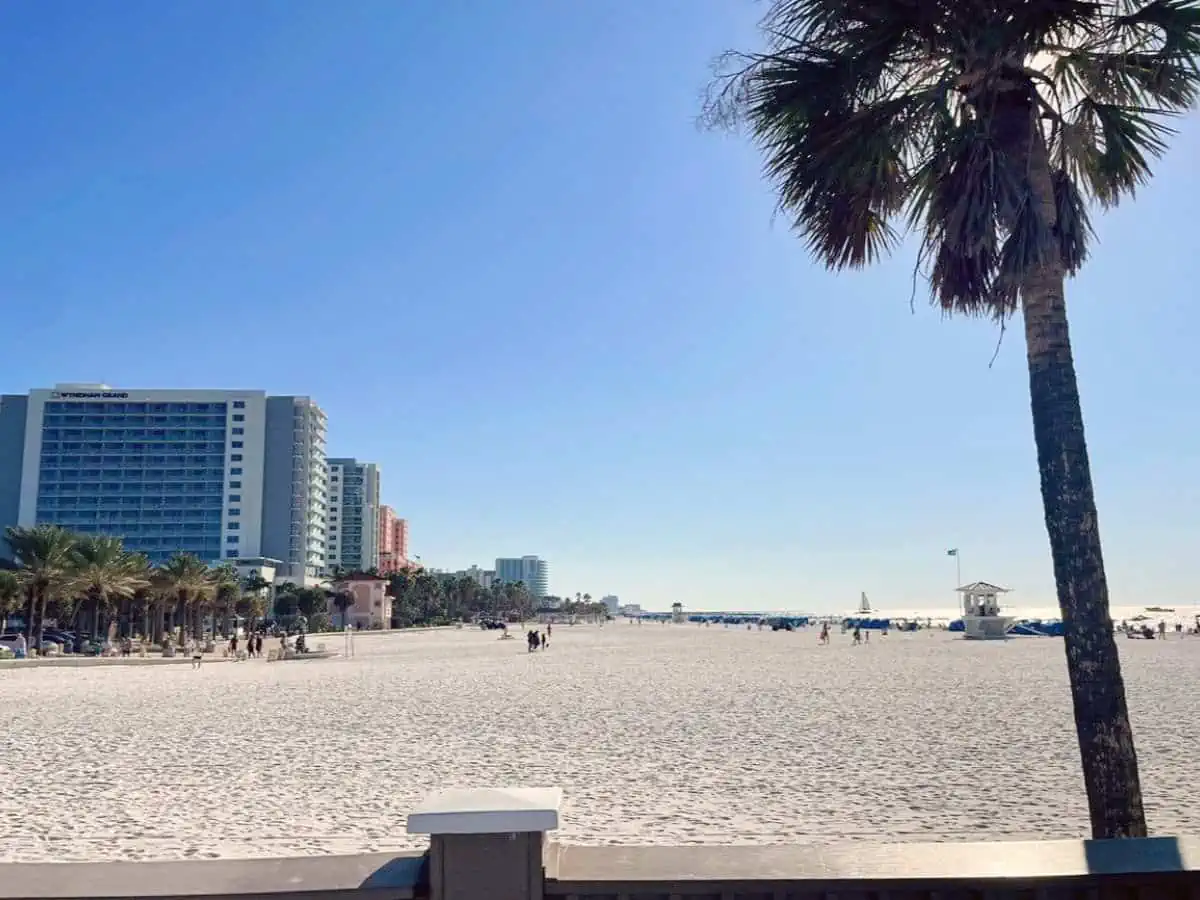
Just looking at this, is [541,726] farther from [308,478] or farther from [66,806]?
[308,478]

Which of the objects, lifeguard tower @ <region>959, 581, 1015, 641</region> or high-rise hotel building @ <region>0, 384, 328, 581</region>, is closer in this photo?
lifeguard tower @ <region>959, 581, 1015, 641</region>

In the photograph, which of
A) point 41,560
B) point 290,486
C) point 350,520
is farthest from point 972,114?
point 350,520

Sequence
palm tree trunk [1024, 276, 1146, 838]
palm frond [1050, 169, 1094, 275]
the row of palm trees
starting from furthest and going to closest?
1. the row of palm trees
2. palm frond [1050, 169, 1094, 275]
3. palm tree trunk [1024, 276, 1146, 838]

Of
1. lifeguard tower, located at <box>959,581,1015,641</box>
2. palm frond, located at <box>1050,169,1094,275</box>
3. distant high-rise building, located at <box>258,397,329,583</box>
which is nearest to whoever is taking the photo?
palm frond, located at <box>1050,169,1094,275</box>

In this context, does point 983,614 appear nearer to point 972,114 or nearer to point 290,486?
point 972,114

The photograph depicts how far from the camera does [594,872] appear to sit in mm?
2844

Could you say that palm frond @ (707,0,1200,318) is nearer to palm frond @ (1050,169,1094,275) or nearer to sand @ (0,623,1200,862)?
palm frond @ (1050,169,1094,275)

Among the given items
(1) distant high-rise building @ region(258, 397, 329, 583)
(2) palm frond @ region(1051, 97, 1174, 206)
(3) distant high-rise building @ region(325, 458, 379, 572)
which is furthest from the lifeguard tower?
(3) distant high-rise building @ region(325, 458, 379, 572)

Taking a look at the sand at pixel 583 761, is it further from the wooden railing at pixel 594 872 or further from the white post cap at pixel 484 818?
the white post cap at pixel 484 818

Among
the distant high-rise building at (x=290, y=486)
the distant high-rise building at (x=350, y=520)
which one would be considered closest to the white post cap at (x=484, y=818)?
the distant high-rise building at (x=290, y=486)

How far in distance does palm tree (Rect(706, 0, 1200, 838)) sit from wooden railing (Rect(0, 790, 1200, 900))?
→ 224cm

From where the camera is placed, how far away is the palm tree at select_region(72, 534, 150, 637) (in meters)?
53.2

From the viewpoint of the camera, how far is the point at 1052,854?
293cm

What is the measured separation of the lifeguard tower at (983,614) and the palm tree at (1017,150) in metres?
61.4
